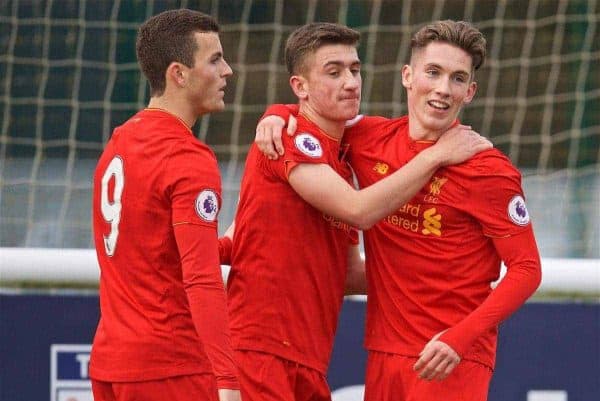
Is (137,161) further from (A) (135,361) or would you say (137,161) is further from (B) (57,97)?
(B) (57,97)

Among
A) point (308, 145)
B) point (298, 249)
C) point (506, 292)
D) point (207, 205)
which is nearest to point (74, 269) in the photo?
point (298, 249)

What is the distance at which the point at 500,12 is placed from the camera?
6.40 meters

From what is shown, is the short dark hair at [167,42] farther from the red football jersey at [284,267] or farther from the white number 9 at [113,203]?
the red football jersey at [284,267]

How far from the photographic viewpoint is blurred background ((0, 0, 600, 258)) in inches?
234

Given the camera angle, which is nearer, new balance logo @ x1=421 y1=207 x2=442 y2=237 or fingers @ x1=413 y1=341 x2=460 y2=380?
fingers @ x1=413 y1=341 x2=460 y2=380

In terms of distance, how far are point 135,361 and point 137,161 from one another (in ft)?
1.69

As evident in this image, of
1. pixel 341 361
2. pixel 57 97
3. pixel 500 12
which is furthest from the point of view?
pixel 500 12

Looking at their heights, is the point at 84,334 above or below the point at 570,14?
below

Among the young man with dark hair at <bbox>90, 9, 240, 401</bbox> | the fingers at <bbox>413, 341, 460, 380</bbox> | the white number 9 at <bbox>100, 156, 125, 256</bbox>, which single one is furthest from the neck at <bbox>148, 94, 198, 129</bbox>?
the fingers at <bbox>413, 341, 460, 380</bbox>

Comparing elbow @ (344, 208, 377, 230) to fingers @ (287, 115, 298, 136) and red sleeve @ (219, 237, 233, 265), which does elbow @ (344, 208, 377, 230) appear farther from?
red sleeve @ (219, 237, 233, 265)

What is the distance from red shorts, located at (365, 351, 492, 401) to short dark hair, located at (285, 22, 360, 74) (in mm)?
877

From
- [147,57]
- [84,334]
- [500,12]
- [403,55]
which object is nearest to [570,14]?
[500,12]

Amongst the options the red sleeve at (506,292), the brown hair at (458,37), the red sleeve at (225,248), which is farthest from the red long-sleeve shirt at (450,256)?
the red sleeve at (225,248)

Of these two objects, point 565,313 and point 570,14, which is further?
point 570,14
